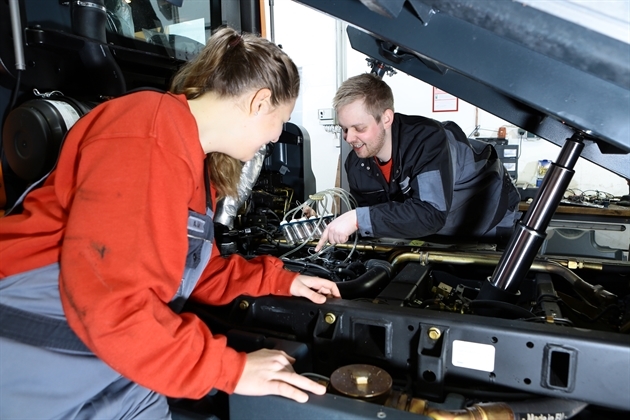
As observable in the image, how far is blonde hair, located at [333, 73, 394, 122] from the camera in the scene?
6.55 feet

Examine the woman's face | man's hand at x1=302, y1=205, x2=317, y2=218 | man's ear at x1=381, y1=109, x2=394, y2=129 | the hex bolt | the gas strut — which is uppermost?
the woman's face

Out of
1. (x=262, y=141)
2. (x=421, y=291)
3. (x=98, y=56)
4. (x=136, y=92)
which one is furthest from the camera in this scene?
(x=98, y=56)

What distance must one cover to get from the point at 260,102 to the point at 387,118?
124 centimetres

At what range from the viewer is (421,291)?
1293 millimetres

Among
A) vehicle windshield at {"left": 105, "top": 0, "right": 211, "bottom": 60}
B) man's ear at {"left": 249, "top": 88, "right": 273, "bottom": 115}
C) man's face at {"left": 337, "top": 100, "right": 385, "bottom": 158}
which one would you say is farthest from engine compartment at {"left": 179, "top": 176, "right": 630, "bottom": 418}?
vehicle windshield at {"left": 105, "top": 0, "right": 211, "bottom": 60}

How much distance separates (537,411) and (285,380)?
46 cm

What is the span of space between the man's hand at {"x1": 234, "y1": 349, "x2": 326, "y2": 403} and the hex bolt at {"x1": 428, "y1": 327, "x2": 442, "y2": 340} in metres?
0.25

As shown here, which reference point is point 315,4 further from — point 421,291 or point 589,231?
point 589,231

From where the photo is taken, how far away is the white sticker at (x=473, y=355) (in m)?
0.86

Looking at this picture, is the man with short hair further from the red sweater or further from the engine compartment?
the red sweater

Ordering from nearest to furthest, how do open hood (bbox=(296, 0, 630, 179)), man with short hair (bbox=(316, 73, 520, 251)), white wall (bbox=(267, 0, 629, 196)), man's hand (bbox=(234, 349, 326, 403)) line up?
open hood (bbox=(296, 0, 630, 179)), man's hand (bbox=(234, 349, 326, 403)), man with short hair (bbox=(316, 73, 520, 251)), white wall (bbox=(267, 0, 629, 196))

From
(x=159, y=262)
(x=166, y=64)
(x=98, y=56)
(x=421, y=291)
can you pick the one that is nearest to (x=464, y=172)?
(x=421, y=291)

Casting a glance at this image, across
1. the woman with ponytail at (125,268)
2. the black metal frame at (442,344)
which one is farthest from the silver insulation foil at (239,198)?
the woman with ponytail at (125,268)

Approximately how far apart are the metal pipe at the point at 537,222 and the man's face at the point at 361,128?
1.09 meters
